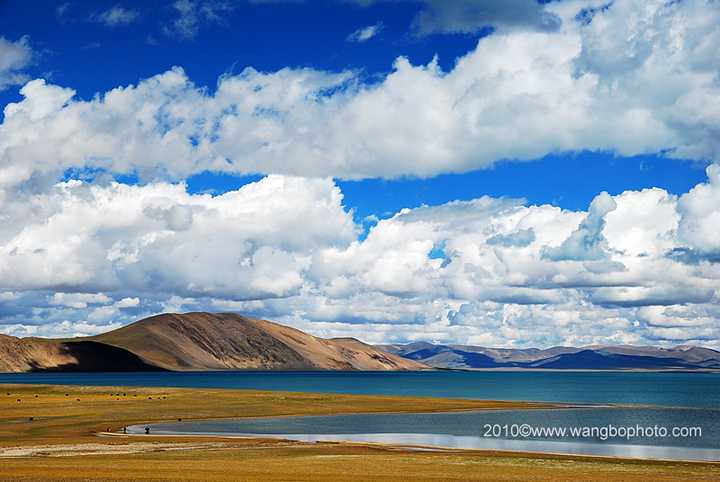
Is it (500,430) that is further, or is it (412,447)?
(500,430)

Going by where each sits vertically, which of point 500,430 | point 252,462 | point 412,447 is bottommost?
point 500,430

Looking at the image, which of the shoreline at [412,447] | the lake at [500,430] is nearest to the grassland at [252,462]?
the shoreline at [412,447]

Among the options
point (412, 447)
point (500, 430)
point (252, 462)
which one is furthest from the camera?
point (500, 430)

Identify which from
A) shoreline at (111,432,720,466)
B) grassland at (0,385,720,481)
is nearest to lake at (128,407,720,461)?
shoreline at (111,432,720,466)

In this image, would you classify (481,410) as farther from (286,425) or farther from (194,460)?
(194,460)

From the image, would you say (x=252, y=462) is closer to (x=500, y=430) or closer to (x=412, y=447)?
(x=412, y=447)

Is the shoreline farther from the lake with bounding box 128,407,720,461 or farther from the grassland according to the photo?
the lake with bounding box 128,407,720,461

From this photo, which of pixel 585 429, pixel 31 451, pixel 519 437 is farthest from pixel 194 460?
pixel 585 429

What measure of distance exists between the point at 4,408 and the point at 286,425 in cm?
4858

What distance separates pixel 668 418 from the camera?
12050cm

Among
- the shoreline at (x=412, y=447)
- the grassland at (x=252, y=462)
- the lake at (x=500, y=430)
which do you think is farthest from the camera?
the lake at (x=500, y=430)

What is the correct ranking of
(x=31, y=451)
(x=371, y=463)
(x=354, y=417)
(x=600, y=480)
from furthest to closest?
(x=354, y=417) < (x=31, y=451) < (x=371, y=463) < (x=600, y=480)

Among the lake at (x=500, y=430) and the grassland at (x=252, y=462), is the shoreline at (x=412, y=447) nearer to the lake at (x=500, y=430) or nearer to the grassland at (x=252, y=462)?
the grassland at (x=252, y=462)

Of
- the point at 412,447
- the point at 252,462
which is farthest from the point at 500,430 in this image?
the point at 252,462
